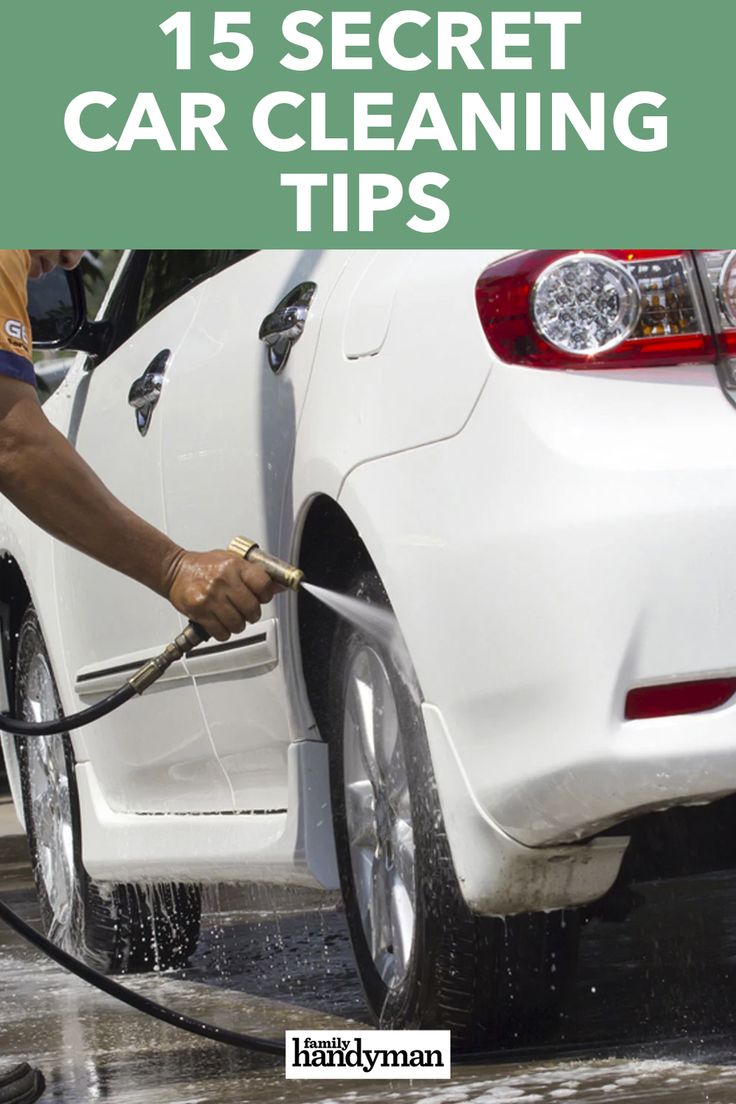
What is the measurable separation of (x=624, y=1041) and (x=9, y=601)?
274 cm

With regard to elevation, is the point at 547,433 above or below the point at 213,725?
above

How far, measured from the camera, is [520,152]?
3.98 m

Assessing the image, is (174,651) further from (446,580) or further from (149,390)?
(149,390)

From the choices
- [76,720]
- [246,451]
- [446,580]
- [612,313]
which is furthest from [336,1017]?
[612,313]

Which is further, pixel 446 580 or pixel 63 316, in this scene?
pixel 63 316

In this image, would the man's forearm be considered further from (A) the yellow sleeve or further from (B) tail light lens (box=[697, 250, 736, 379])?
(B) tail light lens (box=[697, 250, 736, 379])

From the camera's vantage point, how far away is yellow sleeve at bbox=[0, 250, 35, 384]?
3668mm

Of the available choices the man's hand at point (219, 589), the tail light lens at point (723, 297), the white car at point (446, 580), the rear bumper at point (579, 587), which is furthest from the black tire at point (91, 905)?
the tail light lens at point (723, 297)

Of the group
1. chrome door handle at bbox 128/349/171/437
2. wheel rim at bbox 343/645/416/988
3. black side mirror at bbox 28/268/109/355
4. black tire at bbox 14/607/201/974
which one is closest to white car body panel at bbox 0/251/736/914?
wheel rim at bbox 343/645/416/988

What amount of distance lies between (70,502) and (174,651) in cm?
37

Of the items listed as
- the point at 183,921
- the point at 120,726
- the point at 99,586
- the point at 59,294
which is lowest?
the point at 183,921

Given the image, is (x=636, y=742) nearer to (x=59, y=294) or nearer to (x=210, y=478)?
(x=210, y=478)

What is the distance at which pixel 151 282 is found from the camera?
5297mm

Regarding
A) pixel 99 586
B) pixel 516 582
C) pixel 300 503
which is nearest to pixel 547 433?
pixel 516 582
